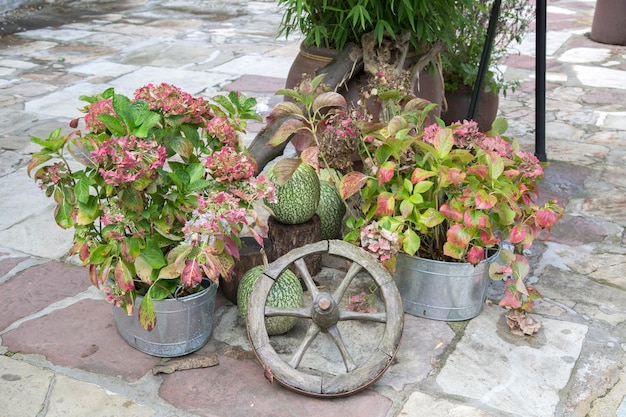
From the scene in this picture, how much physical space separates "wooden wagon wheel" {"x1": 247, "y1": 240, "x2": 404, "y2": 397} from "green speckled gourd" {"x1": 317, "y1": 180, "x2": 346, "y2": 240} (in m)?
0.53

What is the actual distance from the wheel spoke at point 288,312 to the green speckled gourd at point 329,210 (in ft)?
2.08

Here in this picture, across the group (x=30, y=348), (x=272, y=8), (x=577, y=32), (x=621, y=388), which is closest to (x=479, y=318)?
(x=621, y=388)

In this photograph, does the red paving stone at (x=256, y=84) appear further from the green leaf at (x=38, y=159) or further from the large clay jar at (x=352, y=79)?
the green leaf at (x=38, y=159)

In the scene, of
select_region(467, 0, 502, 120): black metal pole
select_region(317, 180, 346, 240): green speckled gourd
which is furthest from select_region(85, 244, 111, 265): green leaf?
select_region(467, 0, 502, 120): black metal pole

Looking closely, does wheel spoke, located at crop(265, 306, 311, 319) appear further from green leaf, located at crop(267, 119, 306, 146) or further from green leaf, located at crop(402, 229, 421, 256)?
green leaf, located at crop(267, 119, 306, 146)

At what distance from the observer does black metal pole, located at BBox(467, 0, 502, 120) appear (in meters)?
3.75

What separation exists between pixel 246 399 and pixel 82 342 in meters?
0.66

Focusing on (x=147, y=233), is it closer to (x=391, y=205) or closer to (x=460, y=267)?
(x=391, y=205)

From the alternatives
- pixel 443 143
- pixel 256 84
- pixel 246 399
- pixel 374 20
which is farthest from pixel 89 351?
pixel 256 84

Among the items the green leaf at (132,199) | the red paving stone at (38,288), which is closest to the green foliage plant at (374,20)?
the green leaf at (132,199)

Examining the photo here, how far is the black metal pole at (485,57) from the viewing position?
12.3ft

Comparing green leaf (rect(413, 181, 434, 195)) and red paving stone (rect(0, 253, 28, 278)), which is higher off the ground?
green leaf (rect(413, 181, 434, 195))

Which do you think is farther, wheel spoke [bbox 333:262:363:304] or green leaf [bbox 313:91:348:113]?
green leaf [bbox 313:91:348:113]

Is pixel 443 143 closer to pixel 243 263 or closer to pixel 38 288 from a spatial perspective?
pixel 243 263
